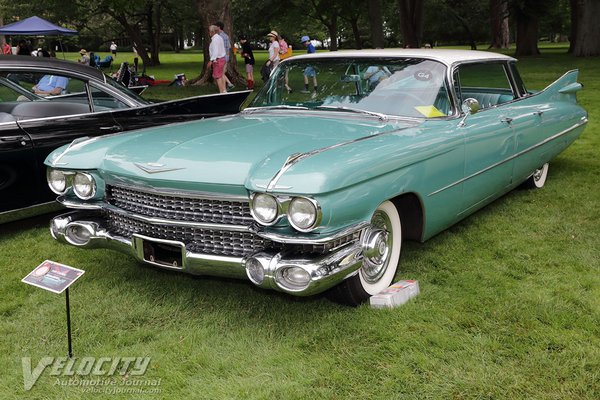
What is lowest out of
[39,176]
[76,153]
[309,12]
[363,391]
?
[363,391]

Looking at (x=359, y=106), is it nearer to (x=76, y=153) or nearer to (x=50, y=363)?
(x=76, y=153)

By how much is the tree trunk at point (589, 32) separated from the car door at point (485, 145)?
66.0 ft

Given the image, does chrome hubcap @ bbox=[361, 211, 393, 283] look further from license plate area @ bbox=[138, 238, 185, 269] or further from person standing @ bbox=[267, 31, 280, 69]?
person standing @ bbox=[267, 31, 280, 69]

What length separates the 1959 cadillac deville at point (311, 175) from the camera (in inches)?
120

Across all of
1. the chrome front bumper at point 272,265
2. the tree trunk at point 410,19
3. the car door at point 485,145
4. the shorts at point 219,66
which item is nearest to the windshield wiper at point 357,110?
the car door at point 485,145

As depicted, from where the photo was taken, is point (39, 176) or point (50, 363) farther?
point (39, 176)

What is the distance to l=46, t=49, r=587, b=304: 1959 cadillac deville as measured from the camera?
10.0 feet

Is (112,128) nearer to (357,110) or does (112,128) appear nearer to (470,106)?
(357,110)

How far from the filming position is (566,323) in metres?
3.35

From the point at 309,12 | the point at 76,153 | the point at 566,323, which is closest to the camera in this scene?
the point at 566,323

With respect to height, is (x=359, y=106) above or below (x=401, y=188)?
above

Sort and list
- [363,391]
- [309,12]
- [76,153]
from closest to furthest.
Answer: [363,391] → [76,153] → [309,12]

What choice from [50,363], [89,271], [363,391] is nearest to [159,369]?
[50,363]

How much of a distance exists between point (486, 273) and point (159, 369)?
2.22 meters
